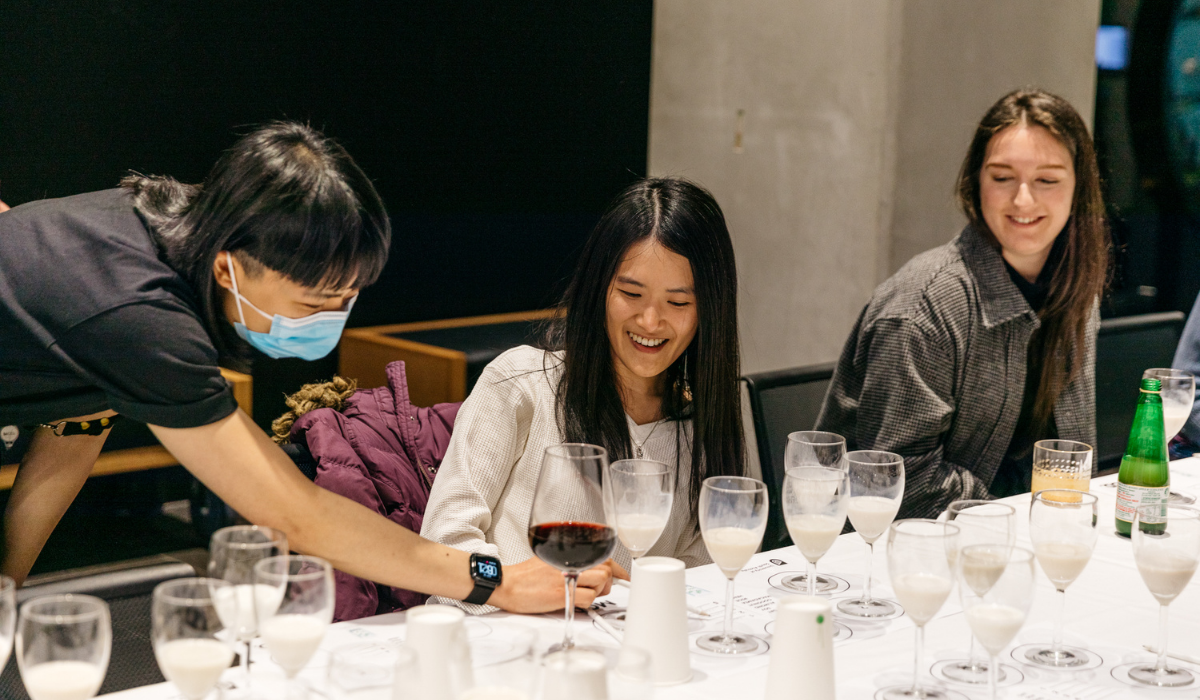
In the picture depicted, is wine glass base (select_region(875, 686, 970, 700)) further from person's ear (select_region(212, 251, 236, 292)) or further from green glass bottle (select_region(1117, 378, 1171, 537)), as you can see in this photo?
person's ear (select_region(212, 251, 236, 292))

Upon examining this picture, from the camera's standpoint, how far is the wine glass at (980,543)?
127 cm

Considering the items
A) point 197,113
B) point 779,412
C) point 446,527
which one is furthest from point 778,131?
point 446,527

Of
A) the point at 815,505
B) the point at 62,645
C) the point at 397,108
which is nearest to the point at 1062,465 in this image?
the point at 815,505

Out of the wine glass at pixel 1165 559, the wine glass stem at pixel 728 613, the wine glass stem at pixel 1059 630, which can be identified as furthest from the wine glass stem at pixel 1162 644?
the wine glass stem at pixel 728 613

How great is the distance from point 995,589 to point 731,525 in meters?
0.33

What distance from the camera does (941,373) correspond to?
107 inches

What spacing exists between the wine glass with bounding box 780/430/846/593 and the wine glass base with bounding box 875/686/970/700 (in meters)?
0.34

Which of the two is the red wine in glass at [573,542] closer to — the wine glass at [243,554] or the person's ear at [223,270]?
the wine glass at [243,554]

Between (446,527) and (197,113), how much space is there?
2923 mm

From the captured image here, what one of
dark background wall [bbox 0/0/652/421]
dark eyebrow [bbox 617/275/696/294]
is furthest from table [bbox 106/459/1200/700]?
dark background wall [bbox 0/0/652/421]

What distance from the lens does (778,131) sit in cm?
575

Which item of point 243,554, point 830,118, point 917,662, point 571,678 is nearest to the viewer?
point 571,678

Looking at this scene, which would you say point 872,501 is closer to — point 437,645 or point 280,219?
point 437,645

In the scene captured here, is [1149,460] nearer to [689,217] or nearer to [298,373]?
[689,217]
